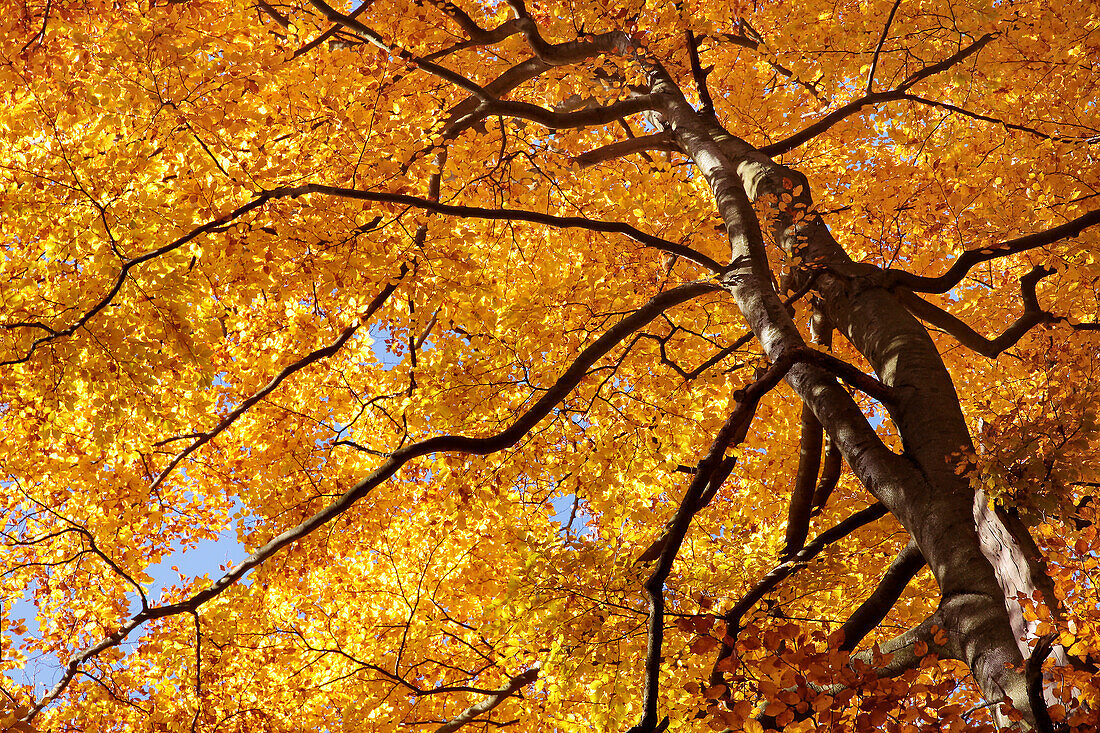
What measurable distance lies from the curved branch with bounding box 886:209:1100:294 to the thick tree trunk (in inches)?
6.6

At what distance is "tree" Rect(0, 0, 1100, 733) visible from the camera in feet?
12.8

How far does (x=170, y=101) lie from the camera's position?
5.55 metres

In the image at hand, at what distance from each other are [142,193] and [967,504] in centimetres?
635

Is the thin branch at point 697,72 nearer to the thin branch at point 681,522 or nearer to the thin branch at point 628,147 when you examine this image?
the thin branch at point 628,147

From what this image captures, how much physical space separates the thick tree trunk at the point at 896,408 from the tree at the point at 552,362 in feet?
0.07

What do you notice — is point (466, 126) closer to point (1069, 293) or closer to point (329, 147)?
point (329, 147)

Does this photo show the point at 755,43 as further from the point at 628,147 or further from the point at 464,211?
the point at 464,211

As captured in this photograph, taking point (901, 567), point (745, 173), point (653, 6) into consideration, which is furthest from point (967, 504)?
point (653, 6)

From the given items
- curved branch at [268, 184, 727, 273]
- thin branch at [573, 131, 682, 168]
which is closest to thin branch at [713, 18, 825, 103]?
thin branch at [573, 131, 682, 168]

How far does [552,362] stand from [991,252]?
386cm

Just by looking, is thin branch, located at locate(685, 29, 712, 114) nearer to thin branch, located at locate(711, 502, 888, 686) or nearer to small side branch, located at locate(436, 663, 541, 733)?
thin branch, located at locate(711, 502, 888, 686)

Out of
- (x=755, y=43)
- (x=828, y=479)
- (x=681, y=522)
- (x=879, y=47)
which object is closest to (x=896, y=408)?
(x=681, y=522)

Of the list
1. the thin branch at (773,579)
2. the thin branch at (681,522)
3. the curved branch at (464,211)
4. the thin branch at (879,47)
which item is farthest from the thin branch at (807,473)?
the thin branch at (879,47)

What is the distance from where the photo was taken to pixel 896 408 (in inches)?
160
